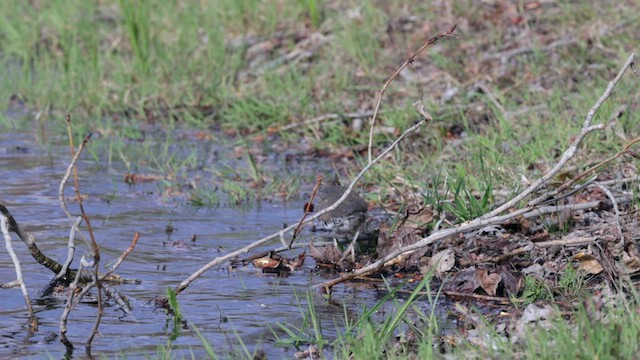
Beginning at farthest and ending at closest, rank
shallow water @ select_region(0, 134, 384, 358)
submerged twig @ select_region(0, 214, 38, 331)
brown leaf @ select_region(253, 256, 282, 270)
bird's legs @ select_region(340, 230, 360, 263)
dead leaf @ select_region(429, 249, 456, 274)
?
brown leaf @ select_region(253, 256, 282, 270) < bird's legs @ select_region(340, 230, 360, 263) < dead leaf @ select_region(429, 249, 456, 274) < shallow water @ select_region(0, 134, 384, 358) < submerged twig @ select_region(0, 214, 38, 331)

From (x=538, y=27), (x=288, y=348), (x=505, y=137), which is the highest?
(x=538, y=27)

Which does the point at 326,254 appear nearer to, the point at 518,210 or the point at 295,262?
the point at 295,262

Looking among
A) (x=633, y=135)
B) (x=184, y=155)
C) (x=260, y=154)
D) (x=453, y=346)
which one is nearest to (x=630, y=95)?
(x=633, y=135)

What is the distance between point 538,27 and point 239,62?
2859 millimetres

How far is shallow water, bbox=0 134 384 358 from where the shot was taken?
13.8 ft

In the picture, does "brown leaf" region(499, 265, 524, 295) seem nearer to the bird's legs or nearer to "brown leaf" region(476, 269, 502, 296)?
"brown leaf" region(476, 269, 502, 296)

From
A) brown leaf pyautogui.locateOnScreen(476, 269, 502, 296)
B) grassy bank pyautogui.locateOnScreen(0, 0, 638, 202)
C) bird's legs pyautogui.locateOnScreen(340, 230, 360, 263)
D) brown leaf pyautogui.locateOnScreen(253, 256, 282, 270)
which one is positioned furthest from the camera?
grassy bank pyautogui.locateOnScreen(0, 0, 638, 202)

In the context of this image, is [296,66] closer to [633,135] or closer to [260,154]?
[260,154]

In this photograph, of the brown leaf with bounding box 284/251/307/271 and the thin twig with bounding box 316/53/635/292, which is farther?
the brown leaf with bounding box 284/251/307/271

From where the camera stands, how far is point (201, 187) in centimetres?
712

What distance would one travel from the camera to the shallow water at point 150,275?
4.22 metres

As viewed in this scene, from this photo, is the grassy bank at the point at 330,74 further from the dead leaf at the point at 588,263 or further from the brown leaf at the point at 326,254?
the dead leaf at the point at 588,263

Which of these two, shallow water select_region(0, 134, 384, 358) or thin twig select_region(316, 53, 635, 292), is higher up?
thin twig select_region(316, 53, 635, 292)

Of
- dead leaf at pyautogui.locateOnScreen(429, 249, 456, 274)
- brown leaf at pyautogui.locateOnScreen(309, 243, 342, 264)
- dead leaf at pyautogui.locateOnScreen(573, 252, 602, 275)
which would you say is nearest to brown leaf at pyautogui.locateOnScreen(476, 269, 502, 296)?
dead leaf at pyautogui.locateOnScreen(429, 249, 456, 274)
